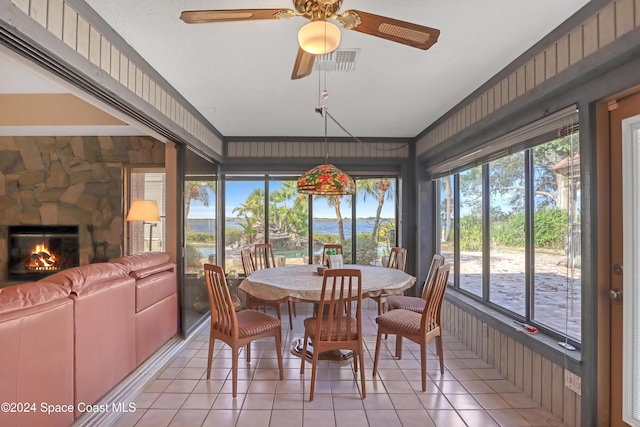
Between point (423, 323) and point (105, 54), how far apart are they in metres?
2.92

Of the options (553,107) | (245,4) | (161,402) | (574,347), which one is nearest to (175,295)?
(161,402)

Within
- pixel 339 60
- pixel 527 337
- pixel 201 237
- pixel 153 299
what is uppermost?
pixel 339 60

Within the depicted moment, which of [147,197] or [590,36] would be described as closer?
[590,36]

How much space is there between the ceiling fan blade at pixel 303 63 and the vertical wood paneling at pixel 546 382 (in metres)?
2.53

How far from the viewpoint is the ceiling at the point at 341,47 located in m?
1.88

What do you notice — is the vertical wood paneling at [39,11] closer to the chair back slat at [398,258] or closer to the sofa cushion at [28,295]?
the sofa cushion at [28,295]

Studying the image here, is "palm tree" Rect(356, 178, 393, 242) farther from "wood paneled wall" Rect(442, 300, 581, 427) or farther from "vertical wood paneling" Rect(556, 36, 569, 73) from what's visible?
"vertical wood paneling" Rect(556, 36, 569, 73)

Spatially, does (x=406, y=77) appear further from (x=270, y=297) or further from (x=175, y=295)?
(x=175, y=295)

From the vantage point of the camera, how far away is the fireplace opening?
4.51 metres

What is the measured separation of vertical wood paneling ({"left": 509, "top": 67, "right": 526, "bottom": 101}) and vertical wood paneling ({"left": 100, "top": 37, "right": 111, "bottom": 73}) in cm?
288

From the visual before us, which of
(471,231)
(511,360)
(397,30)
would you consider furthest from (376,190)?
(397,30)

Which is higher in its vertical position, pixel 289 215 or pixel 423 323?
pixel 289 215

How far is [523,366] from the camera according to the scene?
249cm

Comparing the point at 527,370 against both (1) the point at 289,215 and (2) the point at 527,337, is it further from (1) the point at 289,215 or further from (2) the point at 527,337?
(1) the point at 289,215
